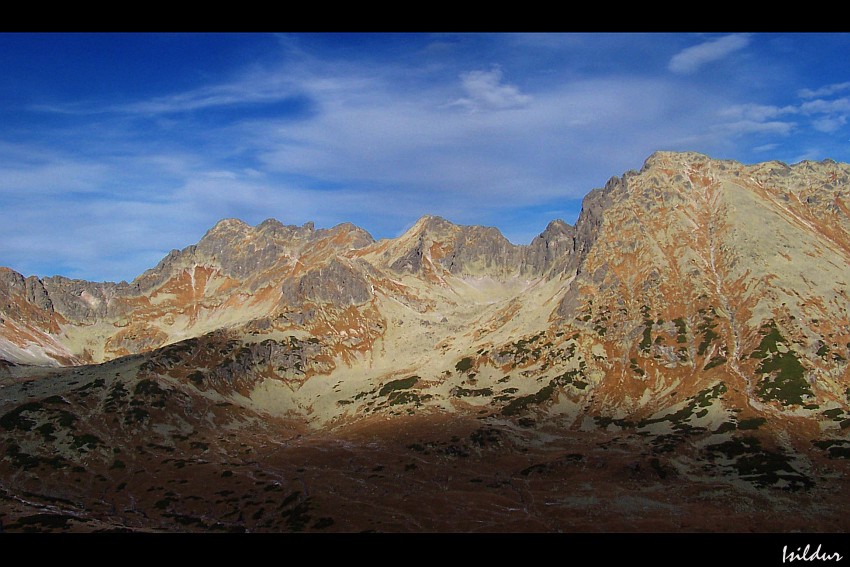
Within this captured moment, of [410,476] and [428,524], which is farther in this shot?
[410,476]
